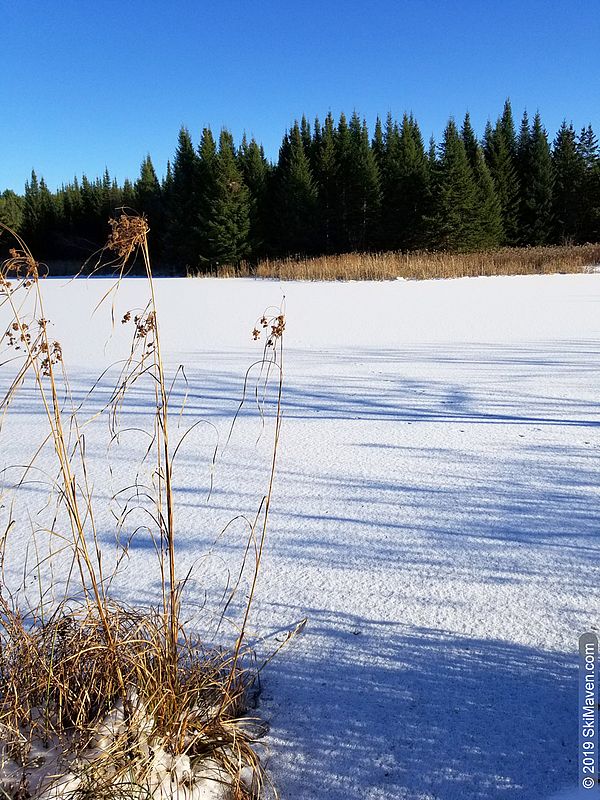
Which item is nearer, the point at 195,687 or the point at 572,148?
the point at 195,687

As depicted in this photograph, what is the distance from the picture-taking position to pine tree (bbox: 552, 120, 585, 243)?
23125 mm

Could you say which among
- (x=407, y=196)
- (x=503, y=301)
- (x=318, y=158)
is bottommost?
(x=503, y=301)

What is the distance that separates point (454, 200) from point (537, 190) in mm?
5742

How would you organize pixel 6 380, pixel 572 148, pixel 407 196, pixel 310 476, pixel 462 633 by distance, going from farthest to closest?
pixel 572 148 → pixel 407 196 → pixel 6 380 → pixel 310 476 → pixel 462 633

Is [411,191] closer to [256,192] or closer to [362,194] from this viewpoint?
[362,194]

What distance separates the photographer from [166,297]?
855 cm

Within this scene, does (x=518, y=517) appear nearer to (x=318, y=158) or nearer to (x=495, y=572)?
(x=495, y=572)

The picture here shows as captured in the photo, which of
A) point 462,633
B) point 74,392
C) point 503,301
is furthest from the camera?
point 503,301

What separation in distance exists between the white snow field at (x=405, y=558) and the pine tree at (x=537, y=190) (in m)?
23.2

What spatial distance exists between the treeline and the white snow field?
19268mm

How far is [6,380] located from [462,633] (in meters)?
3.16

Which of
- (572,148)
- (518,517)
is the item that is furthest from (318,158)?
(518,517)

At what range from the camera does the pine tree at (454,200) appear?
63.7 ft

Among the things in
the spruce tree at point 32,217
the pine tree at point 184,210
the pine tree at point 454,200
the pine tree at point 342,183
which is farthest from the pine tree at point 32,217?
the pine tree at point 454,200
